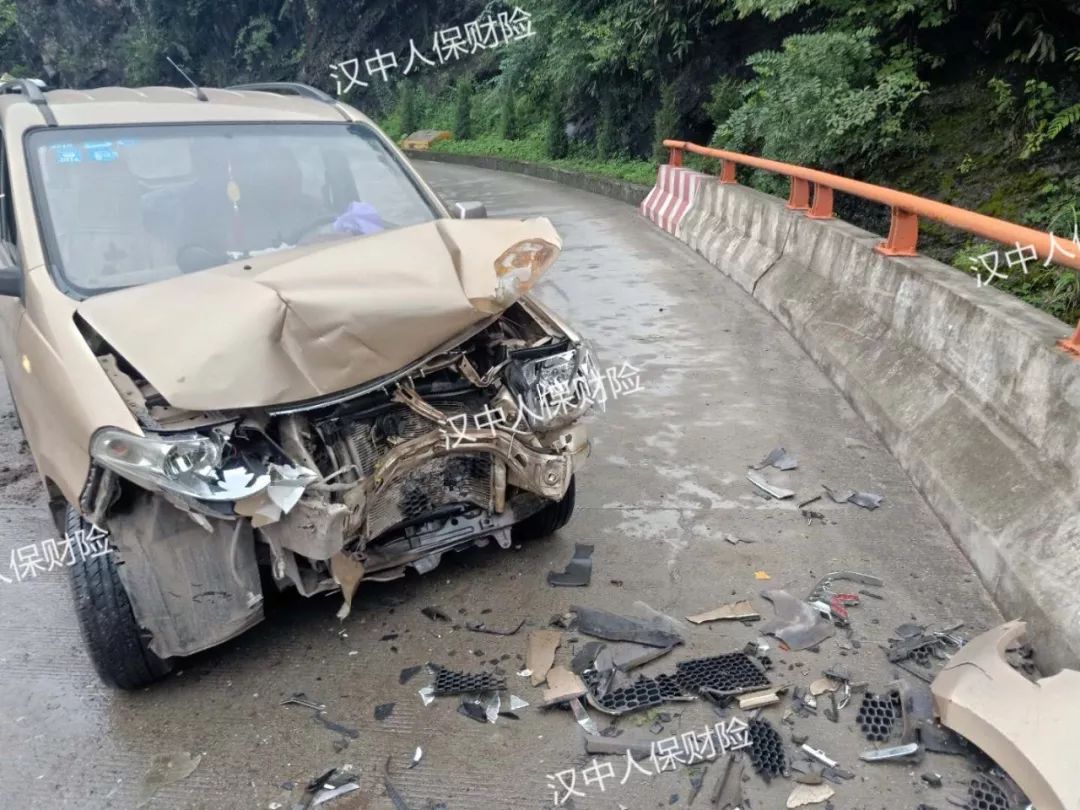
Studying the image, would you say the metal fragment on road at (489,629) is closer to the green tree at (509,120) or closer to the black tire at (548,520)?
the black tire at (548,520)

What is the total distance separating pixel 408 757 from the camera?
2932 mm

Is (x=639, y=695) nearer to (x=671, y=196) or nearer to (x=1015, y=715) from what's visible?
(x=1015, y=715)

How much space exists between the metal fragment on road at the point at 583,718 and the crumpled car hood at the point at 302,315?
147 cm

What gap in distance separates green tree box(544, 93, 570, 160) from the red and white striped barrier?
7.39 metres

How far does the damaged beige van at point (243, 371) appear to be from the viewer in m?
2.93

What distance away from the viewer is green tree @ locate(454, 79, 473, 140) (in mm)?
27609

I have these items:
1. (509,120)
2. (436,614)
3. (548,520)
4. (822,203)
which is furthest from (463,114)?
(436,614)

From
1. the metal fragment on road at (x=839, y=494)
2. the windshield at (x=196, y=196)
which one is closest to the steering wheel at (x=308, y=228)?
the windshield at (x=196, y=196)

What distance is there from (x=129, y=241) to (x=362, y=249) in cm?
113

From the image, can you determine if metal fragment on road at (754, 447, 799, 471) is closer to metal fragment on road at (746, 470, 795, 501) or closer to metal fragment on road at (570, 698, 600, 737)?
metal fragment on road at (746, 470, 795, 501)

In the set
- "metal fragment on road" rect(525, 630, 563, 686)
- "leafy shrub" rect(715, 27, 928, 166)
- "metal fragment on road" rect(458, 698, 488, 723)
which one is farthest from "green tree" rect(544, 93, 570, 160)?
"metal fragment on road" rect(458, 698, 488, 723)

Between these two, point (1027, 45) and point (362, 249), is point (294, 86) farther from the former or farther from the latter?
point (1027, 45)

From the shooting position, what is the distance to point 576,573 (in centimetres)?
400

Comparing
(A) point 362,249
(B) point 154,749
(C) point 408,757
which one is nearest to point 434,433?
(A) point 362,249
